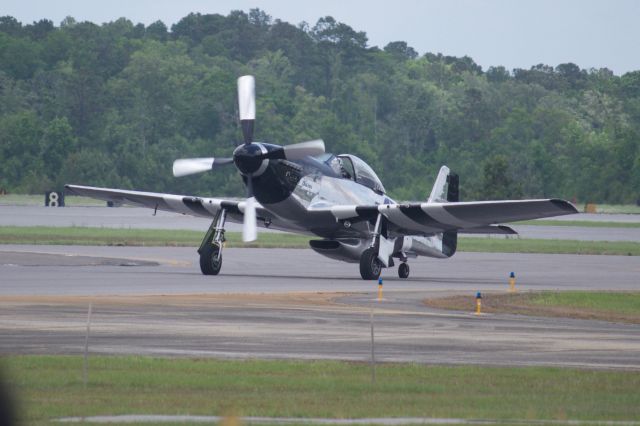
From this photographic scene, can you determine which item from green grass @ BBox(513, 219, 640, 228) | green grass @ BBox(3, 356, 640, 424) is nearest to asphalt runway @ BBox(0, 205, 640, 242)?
green grass @ BBox(513, 219, 640, 228)

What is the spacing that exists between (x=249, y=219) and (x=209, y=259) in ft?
9.79

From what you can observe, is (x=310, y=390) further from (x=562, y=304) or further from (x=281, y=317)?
(x=562, y=304)

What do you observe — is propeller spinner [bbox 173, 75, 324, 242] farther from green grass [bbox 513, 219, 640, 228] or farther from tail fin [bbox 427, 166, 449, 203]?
green grass [bbox 513, 219, 640, 228]

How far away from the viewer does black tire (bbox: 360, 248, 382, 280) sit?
3600 cm

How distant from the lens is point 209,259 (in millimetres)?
35469

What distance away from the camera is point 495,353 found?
18.9 m

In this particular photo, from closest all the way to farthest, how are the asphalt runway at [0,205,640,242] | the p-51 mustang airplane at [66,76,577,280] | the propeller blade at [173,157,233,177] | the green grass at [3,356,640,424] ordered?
the green grass at [3,356,640,424] < the p-51 mustang airplane at [66,76,577,280] < the propeller blade at [173,157,233,177] < the asphalt runway at [0,205,640,242]

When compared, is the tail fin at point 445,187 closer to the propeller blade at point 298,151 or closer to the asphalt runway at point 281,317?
the asphalt runway at point 281,317

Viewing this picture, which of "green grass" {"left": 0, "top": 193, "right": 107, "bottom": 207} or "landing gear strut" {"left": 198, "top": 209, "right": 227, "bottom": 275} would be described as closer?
"landing gear strut" {"left": 198, "top": 209, "right": 227, "bottom": 275}

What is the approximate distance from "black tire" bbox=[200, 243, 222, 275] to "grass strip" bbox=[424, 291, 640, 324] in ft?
26.0

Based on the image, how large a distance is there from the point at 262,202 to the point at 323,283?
2786mm

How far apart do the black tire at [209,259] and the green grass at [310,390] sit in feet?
59.9

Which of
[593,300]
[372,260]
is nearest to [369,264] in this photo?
[372,260]

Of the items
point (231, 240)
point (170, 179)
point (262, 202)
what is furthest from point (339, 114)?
point (262, 202)
